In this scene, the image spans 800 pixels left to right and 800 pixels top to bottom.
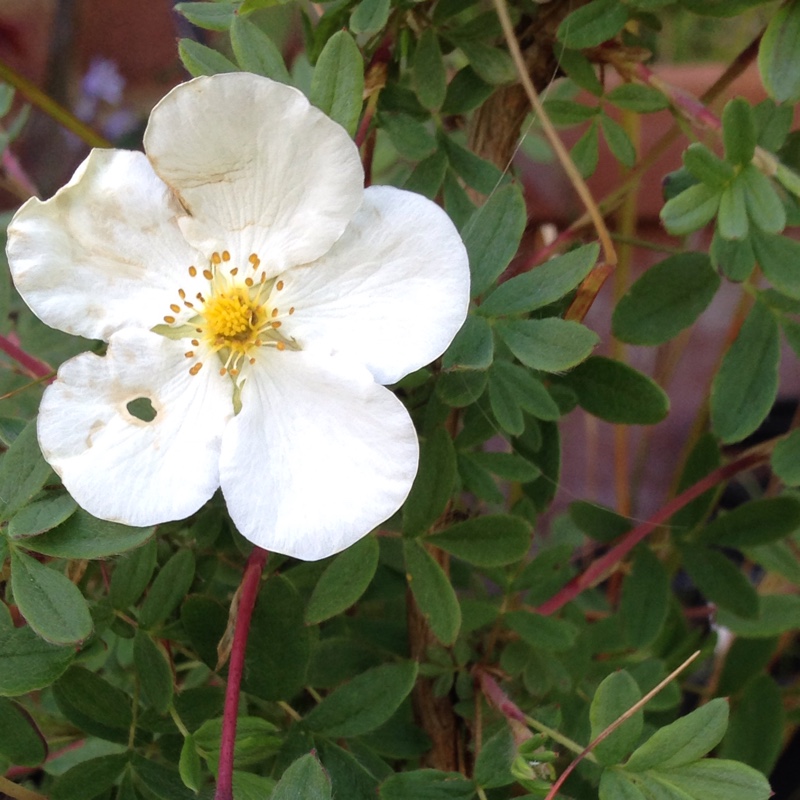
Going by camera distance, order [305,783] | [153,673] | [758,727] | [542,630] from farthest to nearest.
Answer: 1. [758,727]
2. [542,630]
3. [153,673]
4. [305,783]

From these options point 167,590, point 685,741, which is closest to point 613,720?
point 685,741

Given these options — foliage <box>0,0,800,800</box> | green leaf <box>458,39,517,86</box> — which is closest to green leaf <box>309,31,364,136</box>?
foliage <box>0,0,800,800</box>

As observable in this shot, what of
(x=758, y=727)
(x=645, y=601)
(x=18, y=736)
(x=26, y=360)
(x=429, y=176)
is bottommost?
(x=758, y=727)

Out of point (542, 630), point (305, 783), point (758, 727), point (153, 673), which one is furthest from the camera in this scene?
point (758, 727)

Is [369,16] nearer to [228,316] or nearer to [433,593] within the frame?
[228,316]

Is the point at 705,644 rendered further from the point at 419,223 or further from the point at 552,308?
the point at 419,223

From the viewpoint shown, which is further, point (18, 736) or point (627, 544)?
point (627, 544)

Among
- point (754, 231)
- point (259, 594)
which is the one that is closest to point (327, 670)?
point (259, 594)

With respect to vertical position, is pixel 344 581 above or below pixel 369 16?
below
